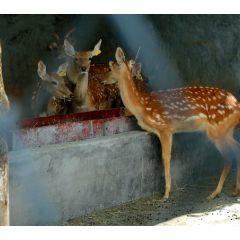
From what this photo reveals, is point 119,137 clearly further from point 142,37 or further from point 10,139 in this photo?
point 142,37

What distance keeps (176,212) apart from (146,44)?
3.90 meters

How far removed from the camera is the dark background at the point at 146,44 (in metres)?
6.98

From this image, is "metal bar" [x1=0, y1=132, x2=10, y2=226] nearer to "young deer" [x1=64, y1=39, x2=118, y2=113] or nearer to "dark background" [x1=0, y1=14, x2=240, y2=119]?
"young deer" [x1=64, y1=39, x2=118, y2=113]

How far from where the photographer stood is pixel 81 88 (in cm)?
662

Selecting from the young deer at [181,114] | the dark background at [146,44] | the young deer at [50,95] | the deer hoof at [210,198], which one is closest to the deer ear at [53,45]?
the dark background at [146,44]

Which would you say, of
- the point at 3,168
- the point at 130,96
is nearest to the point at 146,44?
the point at 130,96

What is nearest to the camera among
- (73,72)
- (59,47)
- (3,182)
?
(3,182)

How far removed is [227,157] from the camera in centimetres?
547

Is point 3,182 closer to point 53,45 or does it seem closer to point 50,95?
point 50,95

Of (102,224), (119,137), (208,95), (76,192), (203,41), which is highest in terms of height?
(203,41)

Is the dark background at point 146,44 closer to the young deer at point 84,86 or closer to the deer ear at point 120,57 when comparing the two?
the young deer at point 84,86

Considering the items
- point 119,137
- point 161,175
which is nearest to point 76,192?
point 119,137

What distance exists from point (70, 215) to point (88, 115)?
1626 millimetres

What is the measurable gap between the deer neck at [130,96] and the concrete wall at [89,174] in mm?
337
